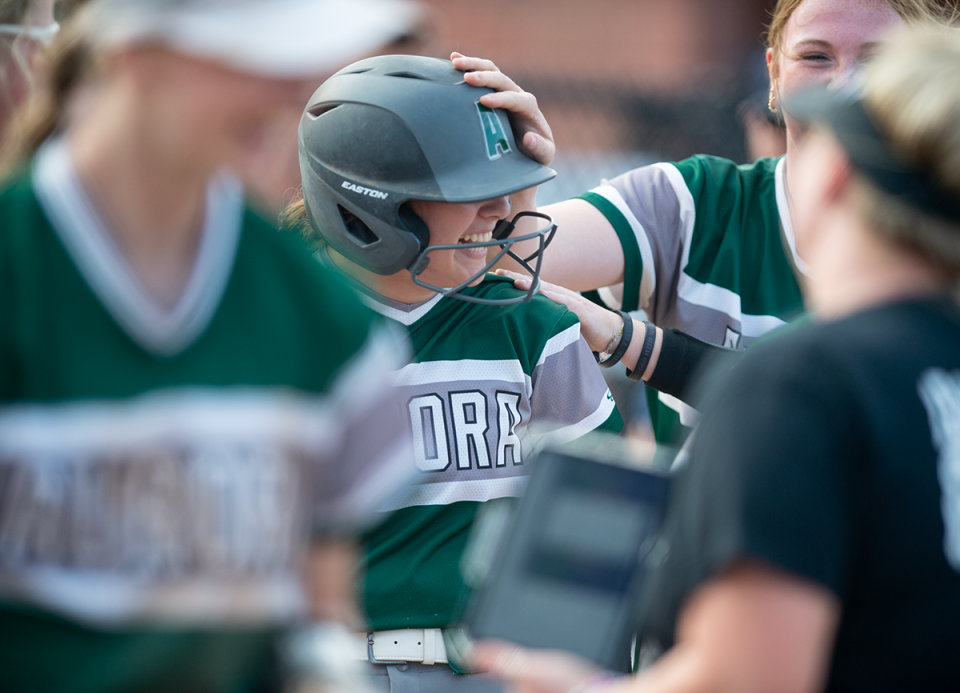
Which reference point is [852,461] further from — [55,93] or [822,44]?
[822,44]

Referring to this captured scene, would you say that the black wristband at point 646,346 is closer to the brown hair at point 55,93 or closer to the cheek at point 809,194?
the cheek at point 809,194

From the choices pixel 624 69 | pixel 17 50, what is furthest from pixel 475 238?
pixel 624 69

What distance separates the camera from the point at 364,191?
2686 millimetres

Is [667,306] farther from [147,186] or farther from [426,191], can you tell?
[147,186]

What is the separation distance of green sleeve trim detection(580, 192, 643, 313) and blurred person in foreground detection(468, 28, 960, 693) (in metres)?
1.60

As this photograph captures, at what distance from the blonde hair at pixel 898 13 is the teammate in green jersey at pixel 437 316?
0.92 metres

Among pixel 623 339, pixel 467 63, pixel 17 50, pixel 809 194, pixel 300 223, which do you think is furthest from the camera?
pixel 300 223

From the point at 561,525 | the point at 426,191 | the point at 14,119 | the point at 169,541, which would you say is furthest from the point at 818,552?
the point at 14,119

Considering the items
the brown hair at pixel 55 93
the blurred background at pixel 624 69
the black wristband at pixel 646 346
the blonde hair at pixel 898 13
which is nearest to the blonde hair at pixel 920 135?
the brown hair at pixel 55 93

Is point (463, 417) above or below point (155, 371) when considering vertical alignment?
below

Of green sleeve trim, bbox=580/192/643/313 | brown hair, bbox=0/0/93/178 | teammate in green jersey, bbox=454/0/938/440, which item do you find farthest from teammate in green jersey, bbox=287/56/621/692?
brown hair, bbox=0/0/93/178

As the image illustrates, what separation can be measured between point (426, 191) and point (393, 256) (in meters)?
0.19

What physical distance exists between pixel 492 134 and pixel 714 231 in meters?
0.83

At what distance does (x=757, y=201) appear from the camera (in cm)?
320
